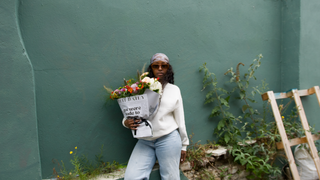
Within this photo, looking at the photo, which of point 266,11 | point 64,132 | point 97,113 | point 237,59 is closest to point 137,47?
point 97,113

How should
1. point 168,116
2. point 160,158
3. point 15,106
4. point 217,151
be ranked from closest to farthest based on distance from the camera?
1. point 15,106
2. point 160,158
3. point 168,116
4. point 217,151

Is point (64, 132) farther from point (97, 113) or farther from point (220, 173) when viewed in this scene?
point (220, 173)

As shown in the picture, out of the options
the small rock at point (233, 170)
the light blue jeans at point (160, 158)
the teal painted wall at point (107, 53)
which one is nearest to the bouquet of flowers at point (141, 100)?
the light blue jeans at point (160, 158)

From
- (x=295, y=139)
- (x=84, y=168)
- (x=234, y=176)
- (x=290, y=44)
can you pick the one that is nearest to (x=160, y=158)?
(x=84, y=168)

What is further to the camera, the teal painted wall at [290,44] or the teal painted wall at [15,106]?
the teal painted wall at [290,44]

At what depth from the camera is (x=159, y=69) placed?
2.38 meters

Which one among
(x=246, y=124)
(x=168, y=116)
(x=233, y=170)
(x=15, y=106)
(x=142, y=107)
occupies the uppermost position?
(x=15, y=106)

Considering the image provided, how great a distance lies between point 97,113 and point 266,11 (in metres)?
3.34

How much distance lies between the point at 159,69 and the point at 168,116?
575mm

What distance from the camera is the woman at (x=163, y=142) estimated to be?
213 cm

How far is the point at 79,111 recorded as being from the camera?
7.83 ft

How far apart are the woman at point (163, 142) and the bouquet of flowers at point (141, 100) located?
0.32ft

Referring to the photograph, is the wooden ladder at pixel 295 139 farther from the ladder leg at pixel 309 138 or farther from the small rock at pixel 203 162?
the small rock at pixel 203 162

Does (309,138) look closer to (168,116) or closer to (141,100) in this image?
(168,116)
